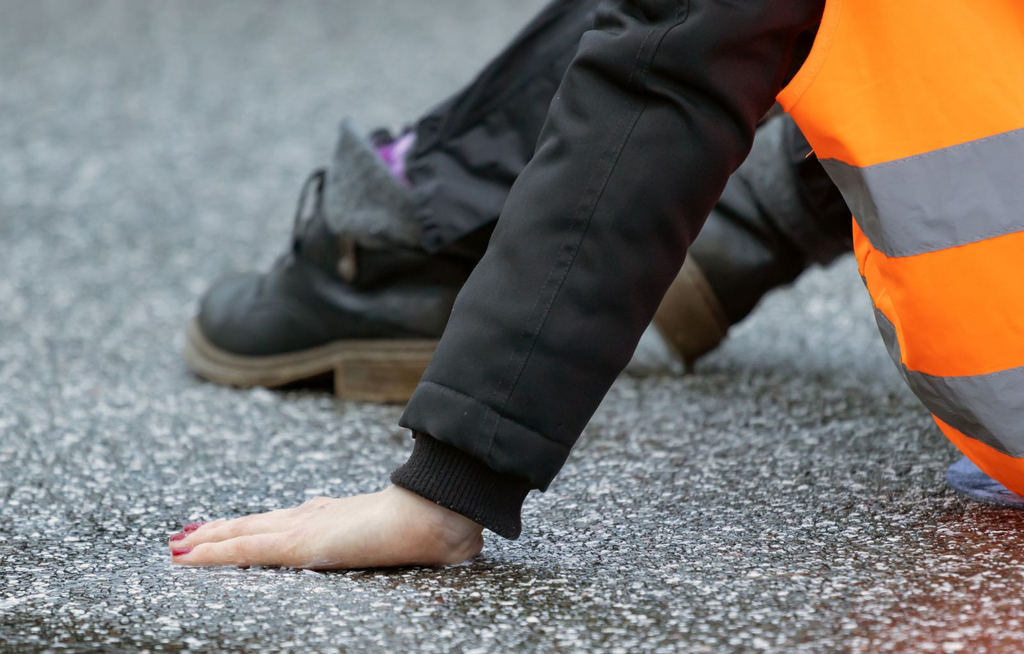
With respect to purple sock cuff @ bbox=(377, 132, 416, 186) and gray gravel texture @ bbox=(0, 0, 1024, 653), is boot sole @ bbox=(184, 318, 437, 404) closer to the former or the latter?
gray gravel texture @ bbox=(0, 0, 1024, 653)

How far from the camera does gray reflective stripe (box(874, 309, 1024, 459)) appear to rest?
29.2 inches

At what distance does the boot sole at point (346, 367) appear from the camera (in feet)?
4.35

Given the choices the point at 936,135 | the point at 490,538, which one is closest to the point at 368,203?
the point at 490,538

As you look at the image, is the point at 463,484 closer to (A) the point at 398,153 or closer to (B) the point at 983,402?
(B) the point at 983,402

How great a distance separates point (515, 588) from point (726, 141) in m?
0.33

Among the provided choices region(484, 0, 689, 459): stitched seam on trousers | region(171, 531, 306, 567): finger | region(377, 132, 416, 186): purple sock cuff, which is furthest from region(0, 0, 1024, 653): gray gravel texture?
region(377, 132, 416, 186): purple sock cuff

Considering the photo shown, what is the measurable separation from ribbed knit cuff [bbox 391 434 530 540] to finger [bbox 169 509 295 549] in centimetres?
12

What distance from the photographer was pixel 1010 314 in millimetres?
725

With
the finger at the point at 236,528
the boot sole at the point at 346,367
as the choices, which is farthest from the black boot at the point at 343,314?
the finger at the point at 236,528

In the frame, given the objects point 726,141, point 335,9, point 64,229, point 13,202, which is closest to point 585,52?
point 726,141

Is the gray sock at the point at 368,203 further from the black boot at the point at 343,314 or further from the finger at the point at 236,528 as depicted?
the finger at the point at 236,528

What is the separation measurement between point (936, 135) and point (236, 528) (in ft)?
1.81

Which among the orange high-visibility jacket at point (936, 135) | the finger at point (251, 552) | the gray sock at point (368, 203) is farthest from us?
the gray sock at point (368, 203)

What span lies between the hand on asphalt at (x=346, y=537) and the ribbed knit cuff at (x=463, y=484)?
2 centimetres
